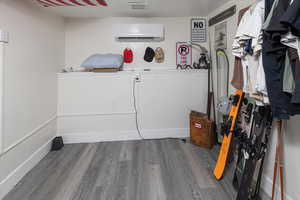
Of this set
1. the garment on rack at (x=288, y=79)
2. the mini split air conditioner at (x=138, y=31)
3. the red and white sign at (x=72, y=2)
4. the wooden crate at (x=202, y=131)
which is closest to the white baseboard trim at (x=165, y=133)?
the wooden crate at (x=202, y=131)

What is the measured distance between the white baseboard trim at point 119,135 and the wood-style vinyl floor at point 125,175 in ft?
0.68

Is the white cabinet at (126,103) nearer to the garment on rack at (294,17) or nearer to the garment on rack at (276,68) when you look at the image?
the garment on rack at (276,68)

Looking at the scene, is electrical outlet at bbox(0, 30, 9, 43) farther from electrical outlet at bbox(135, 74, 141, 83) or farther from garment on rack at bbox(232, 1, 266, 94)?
garment on rack at bbox(232, 1, 266, 94)

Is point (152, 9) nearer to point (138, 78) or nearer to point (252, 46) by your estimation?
point (138, 78)

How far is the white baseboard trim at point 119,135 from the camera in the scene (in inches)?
116

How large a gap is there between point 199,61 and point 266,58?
1.94 m

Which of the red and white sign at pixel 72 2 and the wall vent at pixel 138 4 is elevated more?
the wall vent at pixel 138 4

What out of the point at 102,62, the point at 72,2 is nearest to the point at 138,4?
the point at 72,2

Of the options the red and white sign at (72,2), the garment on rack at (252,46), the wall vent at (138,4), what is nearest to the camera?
the garment on rack at (252,46)

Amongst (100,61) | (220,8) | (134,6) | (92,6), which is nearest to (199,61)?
(220,8)

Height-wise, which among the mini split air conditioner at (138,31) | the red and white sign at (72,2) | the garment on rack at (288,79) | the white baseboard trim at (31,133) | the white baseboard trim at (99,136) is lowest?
the white baseboard trim at (99,136)

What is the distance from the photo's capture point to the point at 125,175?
203cm

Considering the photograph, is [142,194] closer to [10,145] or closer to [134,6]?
[10,145]

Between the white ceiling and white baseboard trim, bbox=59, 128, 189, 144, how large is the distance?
6.29 ft
